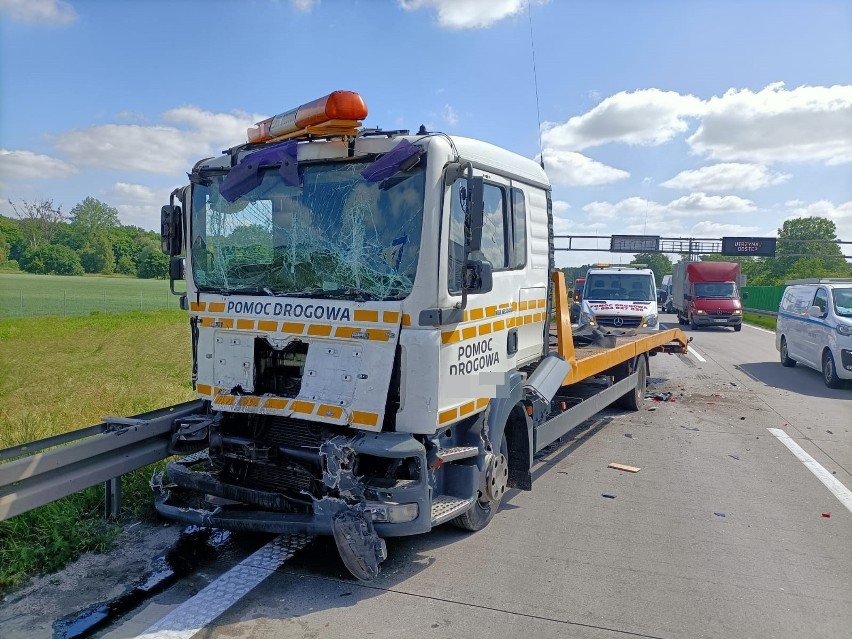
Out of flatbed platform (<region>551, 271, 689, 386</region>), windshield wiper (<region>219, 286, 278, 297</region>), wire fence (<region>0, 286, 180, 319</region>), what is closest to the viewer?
windshield wiper (<region>219, 286, 278, 297</region>)

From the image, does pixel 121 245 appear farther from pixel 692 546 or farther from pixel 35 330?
pixel 692 546

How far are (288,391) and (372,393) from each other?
82 centimetres

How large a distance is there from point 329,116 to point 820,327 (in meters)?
12.5

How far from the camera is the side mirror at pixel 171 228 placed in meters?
5.21

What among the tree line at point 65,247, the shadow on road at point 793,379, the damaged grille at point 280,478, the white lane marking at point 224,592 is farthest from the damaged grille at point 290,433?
the tree line at point 65,247

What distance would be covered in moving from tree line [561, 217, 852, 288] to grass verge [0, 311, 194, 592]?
2127 inches

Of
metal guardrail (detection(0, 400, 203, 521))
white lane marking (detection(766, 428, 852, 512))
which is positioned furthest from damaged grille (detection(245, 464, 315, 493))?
white lane marking (detection(766, 428, 852, 512))

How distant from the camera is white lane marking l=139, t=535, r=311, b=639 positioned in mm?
3609

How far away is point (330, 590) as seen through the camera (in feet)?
13.6

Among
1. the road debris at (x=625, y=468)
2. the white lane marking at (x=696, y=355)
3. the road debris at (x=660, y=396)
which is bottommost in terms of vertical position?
the road debris at (x=625, y=468)

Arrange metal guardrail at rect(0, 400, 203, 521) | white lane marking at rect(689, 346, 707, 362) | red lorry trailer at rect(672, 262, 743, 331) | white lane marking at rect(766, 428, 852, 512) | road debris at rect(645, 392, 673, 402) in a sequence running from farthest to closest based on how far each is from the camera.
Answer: red lorry trailer at rect(672, 262, 743, 331), white lane marking at rect(689, 346, 707, 362), road debris at rect(645, 392, 673, 402), white lane marking at rect(766, 428, 852, 512), metal guardrail at rect(0, 400, 203, 521)

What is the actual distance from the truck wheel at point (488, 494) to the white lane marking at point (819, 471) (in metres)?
3.39

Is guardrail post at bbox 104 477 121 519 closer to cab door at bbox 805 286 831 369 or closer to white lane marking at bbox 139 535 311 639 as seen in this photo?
white lane marking at bbox 139 535 311 639

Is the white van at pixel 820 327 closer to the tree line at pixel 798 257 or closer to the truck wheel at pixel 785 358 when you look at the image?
the truck wheel at pixel 785 358
